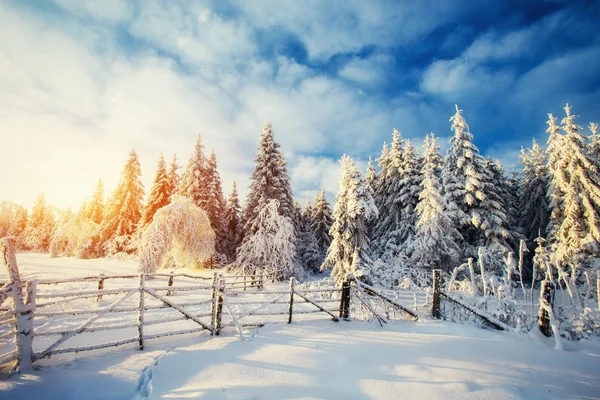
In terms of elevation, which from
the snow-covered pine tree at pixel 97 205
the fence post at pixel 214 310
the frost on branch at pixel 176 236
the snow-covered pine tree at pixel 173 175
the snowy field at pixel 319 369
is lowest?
the snowy field at pixel 319 369

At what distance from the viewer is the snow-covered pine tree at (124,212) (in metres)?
30.5

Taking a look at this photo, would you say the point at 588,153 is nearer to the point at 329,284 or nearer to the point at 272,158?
the point at 329,284

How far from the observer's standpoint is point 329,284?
19.6 meters

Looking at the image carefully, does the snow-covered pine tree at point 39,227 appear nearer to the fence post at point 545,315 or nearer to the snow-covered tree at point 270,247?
the snow-covered tree at point 270,247

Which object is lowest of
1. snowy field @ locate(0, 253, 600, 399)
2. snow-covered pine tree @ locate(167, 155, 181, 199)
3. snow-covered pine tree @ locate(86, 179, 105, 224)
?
snowy field @ locate(0, 253, 600, 399)

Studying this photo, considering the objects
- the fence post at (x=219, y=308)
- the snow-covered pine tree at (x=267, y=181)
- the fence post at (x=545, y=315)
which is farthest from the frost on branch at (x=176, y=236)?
the fence post at (x=545, y=315)

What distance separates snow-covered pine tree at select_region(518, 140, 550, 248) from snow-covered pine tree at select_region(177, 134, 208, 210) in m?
31.5

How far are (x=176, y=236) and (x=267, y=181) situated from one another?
9.85 meters

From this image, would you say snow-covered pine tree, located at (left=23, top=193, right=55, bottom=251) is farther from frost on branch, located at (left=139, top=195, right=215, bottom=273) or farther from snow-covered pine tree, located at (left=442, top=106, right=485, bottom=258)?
snow-covered pine tree, located at (left=442, top=106, right=485, bottom=258)

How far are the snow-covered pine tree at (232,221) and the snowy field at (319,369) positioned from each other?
23243 mm

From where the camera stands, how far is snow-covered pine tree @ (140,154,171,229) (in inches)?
1158

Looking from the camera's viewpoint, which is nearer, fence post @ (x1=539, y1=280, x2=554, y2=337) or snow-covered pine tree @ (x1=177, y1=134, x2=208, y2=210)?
fence post @ (x1=539, y1=280, x2=554, y2=337)

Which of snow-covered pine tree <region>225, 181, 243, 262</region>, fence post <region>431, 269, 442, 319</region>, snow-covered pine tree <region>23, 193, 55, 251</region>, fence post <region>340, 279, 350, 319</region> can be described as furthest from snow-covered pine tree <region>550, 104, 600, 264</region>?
snow-covered pine tree <region>23, 193, 55, 251</region>

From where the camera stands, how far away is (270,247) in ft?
72.9
